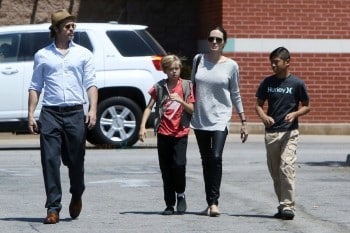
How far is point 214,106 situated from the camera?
39.7 ft

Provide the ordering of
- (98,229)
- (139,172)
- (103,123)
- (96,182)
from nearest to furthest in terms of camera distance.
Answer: (98,229), (96,182), (139,172), (103,123)

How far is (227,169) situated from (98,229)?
20.9ft

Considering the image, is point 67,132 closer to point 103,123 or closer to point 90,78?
point 90,78

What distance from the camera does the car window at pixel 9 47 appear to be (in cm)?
2044

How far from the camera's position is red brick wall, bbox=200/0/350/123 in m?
25.7

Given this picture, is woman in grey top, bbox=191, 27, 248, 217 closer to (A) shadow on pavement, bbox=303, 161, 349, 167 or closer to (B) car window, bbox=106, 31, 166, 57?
(A) shadow on pavement, bbox=303, 161, 349, 167

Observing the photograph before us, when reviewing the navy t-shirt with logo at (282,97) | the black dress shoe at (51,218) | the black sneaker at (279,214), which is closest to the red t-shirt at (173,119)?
the navy t-shirt with logo at (282,97)

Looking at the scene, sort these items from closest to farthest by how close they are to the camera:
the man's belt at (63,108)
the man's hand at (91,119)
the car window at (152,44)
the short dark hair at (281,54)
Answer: the man's hand at (91,119), the man's belt at (63,108), the short dark hair at (281,54), the car window at (152,44)

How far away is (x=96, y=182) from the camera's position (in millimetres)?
15273

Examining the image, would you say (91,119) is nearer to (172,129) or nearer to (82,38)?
(172,129)

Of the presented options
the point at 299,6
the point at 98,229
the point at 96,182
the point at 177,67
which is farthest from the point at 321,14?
the point at 98,229

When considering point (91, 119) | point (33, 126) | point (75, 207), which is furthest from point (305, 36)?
point (33, 126)

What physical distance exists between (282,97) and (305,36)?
14.1 m

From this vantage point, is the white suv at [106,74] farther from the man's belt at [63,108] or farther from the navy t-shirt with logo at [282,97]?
the man's belt at [63,108]
